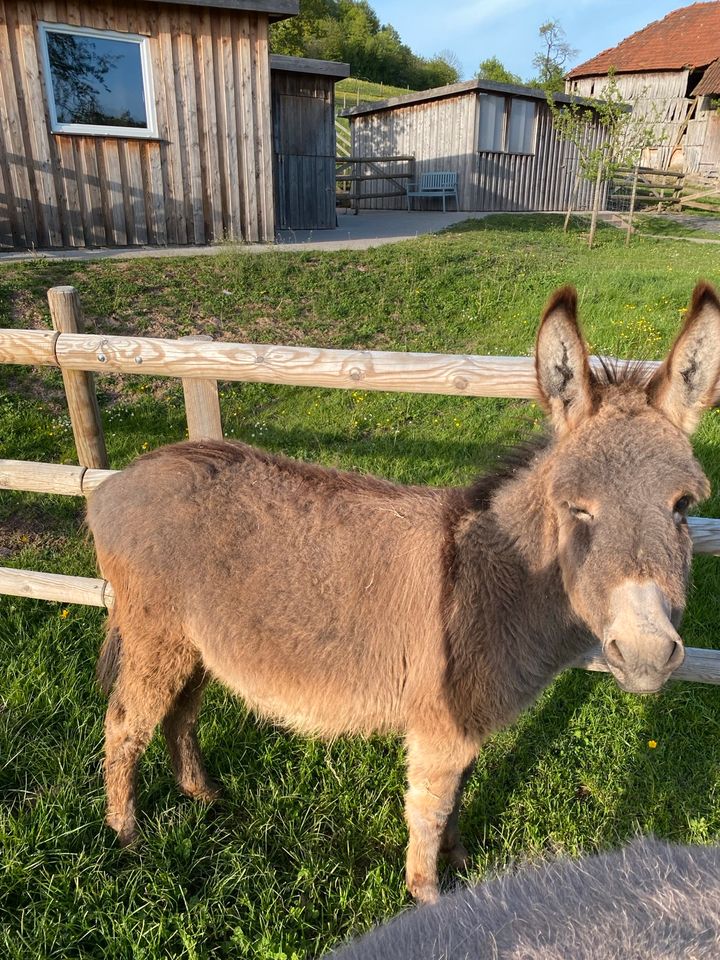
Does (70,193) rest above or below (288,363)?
above

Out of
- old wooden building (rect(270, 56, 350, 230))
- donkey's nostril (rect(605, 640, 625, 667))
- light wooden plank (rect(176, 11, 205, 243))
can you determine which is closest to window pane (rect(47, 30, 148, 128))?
light wooden plank (rect(176, 11, 205, 243))

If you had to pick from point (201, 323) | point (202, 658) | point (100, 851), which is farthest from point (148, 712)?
point (201, 323)

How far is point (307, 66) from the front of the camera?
1343 centimetres

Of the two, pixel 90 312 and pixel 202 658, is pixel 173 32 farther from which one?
pixel 202 658

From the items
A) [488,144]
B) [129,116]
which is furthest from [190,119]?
[488,144]

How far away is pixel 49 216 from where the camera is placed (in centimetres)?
944

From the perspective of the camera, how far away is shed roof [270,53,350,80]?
43.0 feet

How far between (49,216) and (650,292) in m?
8.87

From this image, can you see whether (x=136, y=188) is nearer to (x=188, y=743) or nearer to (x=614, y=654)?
(x=188, y=743)

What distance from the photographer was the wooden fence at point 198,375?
2.76 m

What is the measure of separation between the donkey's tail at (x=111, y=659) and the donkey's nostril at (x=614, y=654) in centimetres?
182

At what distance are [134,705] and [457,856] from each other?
1.45m

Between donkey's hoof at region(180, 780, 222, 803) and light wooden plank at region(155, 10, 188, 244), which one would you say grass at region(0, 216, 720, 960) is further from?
light wooden plank at region(155, 10, 188, 244)

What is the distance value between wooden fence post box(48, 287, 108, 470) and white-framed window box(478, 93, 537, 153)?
20.3 meters
